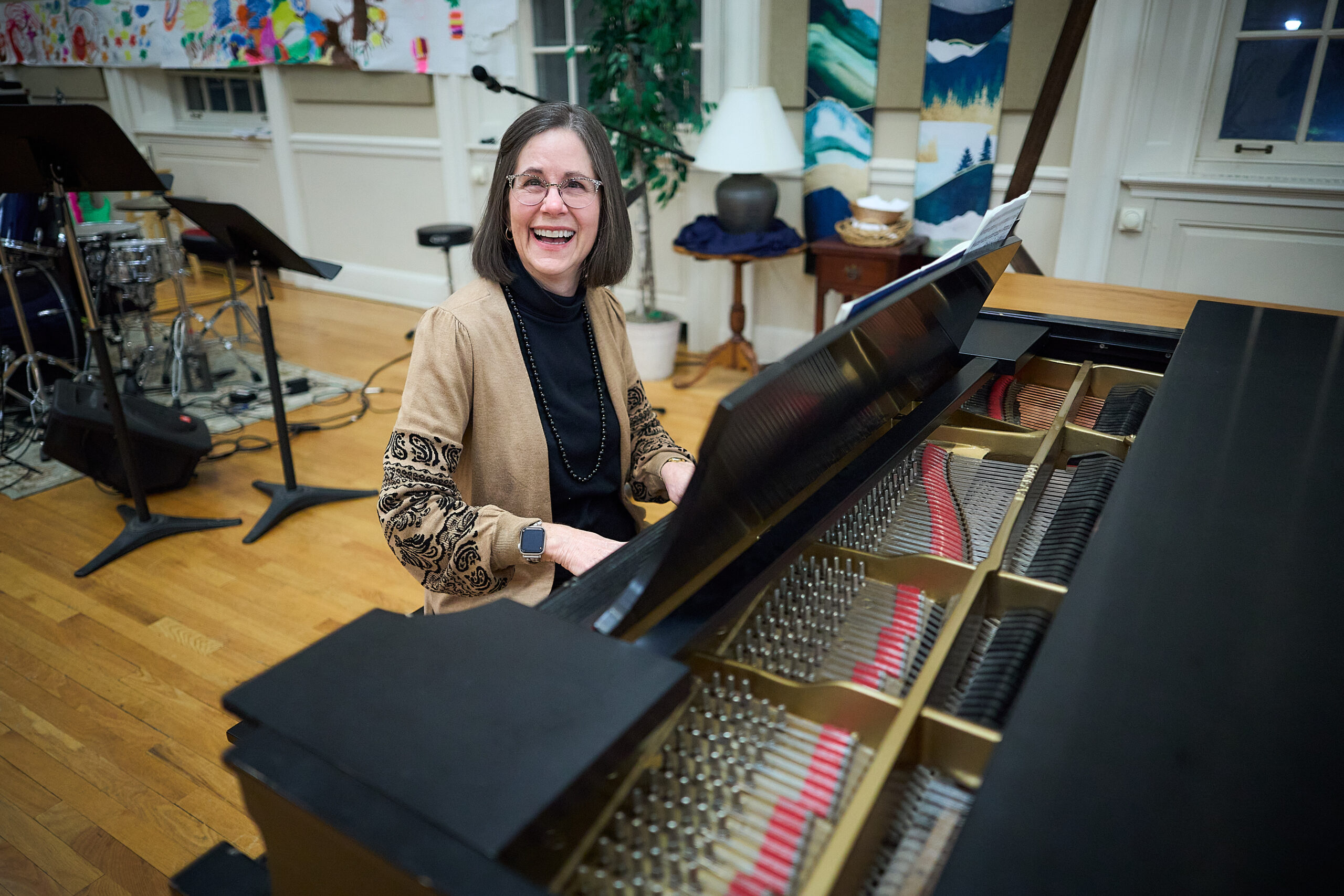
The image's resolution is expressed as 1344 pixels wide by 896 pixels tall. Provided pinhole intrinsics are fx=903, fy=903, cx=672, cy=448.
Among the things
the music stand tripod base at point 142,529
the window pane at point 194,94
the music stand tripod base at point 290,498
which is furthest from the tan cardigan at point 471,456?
the window pane at point 194,94

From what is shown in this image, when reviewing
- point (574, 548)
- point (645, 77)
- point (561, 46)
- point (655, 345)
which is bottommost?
point (655, 345)

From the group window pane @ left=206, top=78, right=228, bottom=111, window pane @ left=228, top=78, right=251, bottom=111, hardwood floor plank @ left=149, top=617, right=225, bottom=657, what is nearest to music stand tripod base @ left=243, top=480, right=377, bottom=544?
hardwood floor plank @ left=149, top=617, right=225, bottom=657

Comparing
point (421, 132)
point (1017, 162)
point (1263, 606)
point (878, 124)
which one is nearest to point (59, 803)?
point (1263, 606)

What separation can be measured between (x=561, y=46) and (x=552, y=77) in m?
0.18

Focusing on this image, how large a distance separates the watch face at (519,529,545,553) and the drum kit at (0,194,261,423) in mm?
3274

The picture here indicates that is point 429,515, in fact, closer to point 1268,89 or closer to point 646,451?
point 646,451

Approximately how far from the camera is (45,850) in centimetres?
177

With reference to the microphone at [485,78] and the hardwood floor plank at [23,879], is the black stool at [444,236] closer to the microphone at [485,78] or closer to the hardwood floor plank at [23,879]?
the microphone at [485,78]

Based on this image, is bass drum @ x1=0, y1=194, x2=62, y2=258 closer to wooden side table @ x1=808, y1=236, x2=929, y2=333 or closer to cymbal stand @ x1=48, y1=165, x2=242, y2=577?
cymbal stand @ x1=48, y1=165, x2=242, y2=577

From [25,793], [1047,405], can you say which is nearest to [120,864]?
[25,793]

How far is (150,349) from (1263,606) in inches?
185

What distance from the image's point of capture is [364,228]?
5895 millimetres

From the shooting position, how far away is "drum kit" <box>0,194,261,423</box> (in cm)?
374

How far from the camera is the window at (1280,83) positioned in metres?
3.08
